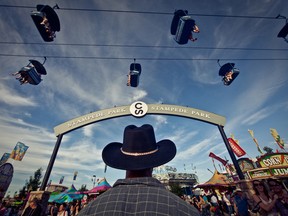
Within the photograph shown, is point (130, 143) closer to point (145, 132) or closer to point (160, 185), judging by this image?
point (145, 132)

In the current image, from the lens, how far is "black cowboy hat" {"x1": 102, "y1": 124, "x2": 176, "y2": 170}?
163 centimetres

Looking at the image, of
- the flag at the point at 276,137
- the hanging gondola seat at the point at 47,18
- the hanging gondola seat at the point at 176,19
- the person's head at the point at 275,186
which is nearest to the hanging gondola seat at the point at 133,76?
the hanging gondola seat at the point at 176,19

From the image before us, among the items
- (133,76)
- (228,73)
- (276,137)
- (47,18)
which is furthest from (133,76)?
(276,137)

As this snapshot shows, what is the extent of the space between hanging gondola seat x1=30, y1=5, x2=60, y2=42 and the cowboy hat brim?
6629mm

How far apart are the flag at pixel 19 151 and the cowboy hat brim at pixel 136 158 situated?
3282 centimetres

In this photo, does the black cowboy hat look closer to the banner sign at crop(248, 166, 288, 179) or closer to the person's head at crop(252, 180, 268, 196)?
the person's head at crop(252, 180, 268, 196)

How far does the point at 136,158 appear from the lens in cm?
167

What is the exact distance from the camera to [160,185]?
4.70 feet

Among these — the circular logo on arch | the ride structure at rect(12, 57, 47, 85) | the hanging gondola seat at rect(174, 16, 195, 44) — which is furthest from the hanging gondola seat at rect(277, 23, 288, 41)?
the ride structure at rect(12, 57, 47, 85)

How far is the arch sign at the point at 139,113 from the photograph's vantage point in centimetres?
1069

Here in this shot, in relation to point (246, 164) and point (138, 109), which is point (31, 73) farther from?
point (246, 164)

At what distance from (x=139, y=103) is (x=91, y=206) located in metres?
9.66

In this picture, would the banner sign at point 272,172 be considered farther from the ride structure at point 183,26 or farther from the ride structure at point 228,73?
the ride structure at point 183,26

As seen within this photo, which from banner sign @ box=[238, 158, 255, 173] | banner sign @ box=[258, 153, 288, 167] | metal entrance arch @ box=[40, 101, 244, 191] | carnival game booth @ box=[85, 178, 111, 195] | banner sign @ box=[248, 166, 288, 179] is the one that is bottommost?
carnival game booth @ box=[85, 178, 111, 195]
